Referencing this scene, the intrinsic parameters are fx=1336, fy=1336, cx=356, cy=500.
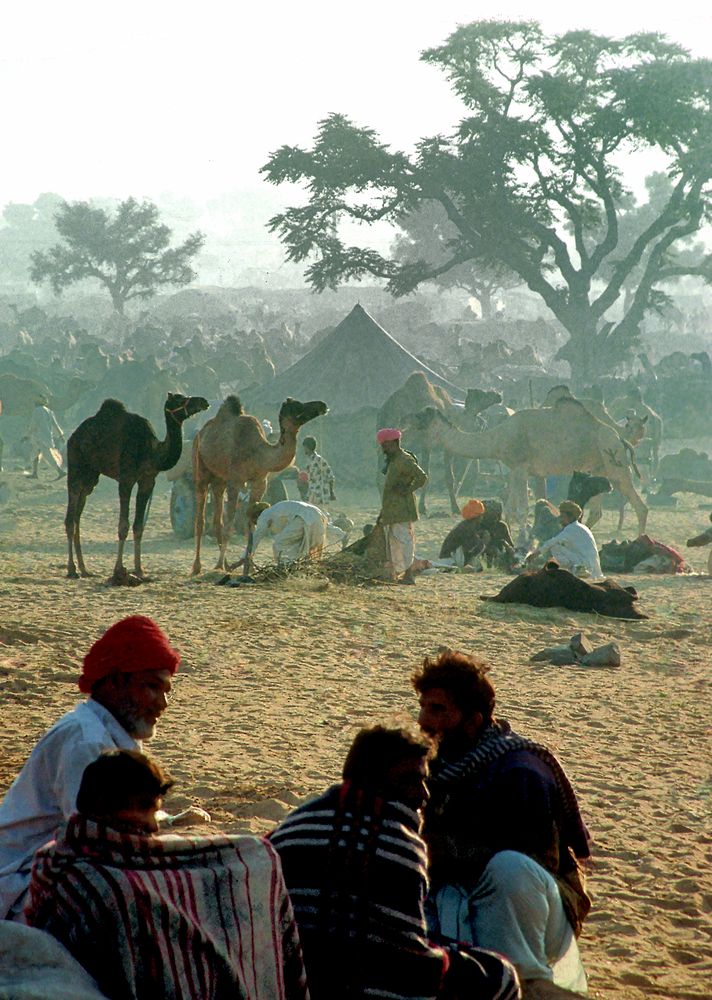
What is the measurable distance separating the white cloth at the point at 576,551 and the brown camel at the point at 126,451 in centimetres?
368

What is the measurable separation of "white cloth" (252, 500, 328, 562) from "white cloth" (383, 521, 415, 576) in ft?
2.21

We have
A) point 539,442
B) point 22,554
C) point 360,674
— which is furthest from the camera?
point 539,442

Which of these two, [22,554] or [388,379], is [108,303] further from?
[22,554]

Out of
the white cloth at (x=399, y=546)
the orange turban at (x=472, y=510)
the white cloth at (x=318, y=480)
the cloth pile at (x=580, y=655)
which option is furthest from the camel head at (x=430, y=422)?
the cloth pile at (x=580, y=655)

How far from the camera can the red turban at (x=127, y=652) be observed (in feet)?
11.9

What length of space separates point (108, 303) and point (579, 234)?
63.4 meters

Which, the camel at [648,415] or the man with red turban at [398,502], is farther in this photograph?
the camel at [648,415]

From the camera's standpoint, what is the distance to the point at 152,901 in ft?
8.62

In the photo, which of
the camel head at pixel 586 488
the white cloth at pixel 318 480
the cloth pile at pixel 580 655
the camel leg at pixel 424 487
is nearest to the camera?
the cloth pile at pixel 580 655

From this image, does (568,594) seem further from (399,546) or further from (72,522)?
(72,522)

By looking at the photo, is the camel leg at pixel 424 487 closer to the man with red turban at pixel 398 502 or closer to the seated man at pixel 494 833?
the man with red turban at pixel 398 502

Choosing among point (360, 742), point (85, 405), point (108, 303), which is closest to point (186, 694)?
point (360, 742)

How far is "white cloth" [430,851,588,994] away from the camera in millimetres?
3461

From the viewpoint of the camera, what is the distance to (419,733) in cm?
308
